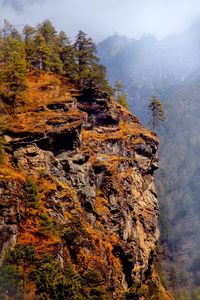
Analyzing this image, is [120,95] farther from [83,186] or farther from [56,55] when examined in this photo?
[83,186]

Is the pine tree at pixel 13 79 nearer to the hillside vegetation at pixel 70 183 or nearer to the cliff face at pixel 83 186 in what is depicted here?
the hillside vegetation at pixel 70 183

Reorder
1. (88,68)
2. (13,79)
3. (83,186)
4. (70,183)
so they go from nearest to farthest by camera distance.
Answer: (70,183)
(83,186)
(13,79)
(88,68)

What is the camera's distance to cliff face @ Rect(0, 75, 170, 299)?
176 feet

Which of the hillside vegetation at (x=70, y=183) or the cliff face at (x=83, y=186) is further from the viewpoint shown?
the cliff face at (x=83, y=186)

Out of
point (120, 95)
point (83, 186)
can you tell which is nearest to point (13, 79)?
point (83, 186)

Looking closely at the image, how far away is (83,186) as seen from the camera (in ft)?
217

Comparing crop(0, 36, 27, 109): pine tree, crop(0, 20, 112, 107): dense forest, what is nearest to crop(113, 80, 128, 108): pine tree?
crop(0, 20, 112, 107): dense forest

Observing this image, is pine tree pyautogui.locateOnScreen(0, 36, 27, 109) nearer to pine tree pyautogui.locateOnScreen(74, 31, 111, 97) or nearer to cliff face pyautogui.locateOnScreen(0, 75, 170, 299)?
cliff face pyautogui.locateOnScreen(0, 75, 170, 299)

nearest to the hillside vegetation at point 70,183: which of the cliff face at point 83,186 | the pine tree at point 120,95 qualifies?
the cliff face at point 83,186

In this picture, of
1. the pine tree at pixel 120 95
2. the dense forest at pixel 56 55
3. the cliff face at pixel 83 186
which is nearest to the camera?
the cliff face at pixel 83 186

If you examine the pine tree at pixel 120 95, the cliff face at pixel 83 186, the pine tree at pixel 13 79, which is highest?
the pine tree at pixel 13 79

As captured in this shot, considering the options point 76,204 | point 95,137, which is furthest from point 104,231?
point 95,137

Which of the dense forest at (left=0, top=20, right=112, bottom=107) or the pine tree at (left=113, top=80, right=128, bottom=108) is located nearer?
the dense forest at (left=0, top=20, right=112, bottom=107)

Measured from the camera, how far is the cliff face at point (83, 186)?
53.7m
